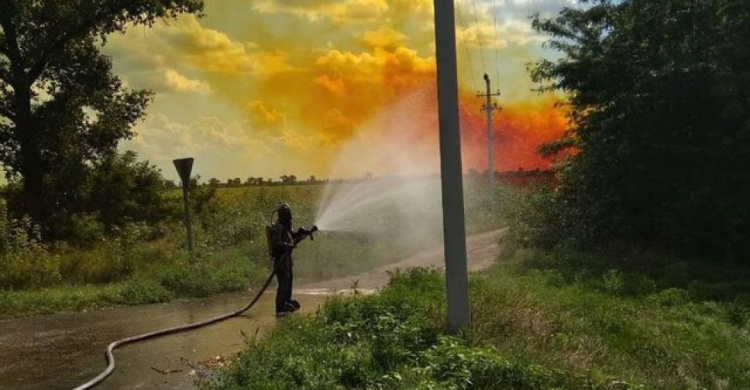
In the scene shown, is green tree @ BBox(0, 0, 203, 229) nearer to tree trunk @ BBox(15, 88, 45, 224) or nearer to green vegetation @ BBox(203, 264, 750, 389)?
tree trunk @ BBox(15, 88, 45, 224)

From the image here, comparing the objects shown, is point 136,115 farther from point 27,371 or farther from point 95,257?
point 27,371

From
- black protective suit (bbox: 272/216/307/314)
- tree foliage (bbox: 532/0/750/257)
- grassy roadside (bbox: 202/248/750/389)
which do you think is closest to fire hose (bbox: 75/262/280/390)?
black protective suit (bbox: 272/216/307/314)

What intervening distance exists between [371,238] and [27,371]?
13.5 meters

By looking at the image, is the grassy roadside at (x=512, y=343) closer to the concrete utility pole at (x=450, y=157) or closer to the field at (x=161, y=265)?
the concrete utility pole at (x=450, y=157)

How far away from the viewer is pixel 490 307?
8.07m

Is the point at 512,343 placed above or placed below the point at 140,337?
above

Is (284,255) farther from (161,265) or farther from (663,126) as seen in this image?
(663,126)

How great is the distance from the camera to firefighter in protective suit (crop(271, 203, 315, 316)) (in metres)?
10.8

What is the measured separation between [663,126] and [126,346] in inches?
550

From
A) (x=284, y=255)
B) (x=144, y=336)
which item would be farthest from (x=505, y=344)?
(x=144, y=336)

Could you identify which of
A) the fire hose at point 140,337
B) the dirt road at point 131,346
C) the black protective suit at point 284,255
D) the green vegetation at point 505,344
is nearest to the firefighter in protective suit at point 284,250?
the black protective suit at point 284,255

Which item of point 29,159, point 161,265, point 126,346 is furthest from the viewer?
point 29,159

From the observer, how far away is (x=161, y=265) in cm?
A: 1562

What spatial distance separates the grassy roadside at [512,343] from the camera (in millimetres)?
5641
